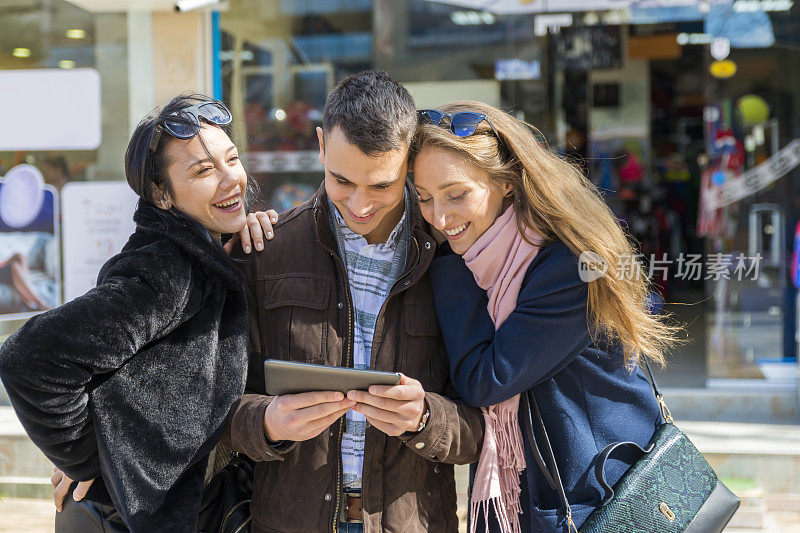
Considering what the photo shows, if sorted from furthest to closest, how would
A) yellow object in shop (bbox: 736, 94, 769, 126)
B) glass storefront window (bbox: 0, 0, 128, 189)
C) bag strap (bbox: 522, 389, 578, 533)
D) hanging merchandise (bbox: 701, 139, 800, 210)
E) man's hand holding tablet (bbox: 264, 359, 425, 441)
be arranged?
yellow object in shop (bbox: 736, 94, 769, 126), hanging merchandise (bbox: 701, 139, 800, 210), glass storefront window (bbox: 0, 0, 128, 189), bag strap (bbox: 522, 389, 578, 533), man's hand holding tablet (bbox: 264, 359, 425, 441)

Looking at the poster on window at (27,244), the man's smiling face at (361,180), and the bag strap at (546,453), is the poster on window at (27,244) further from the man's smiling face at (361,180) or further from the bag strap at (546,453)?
the bag strap at (546,453)

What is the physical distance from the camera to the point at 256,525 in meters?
1.93

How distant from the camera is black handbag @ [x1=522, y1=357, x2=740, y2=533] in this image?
177 cm

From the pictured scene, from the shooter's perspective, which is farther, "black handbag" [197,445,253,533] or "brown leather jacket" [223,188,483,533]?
"black handbag" [197,445,253,533]

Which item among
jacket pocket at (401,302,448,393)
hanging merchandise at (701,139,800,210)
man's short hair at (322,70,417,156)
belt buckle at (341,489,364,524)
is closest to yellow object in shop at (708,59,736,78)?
hanging merchandise at (701,139,800,210)

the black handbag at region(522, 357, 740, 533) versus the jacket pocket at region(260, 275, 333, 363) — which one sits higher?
the jacket pocket at region(260, 275, 333, 363)

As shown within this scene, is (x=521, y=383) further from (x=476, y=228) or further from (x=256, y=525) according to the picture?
(x=256, y=525)

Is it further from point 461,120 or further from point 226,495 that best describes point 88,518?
point 461,120

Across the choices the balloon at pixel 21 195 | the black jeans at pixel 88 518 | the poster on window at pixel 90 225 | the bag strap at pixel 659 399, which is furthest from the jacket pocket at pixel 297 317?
the balloon at pixel 21 195

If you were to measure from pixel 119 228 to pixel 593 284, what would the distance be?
4.19 meters

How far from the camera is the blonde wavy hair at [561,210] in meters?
1.81

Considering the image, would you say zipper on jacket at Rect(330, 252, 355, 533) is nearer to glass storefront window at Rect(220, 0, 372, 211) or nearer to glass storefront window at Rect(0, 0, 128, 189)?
glass storefront window at Rect(0, 0, 128, 189)

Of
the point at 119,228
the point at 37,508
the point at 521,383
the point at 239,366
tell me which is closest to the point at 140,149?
the point at 239,366

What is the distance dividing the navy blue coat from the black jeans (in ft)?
3.02
